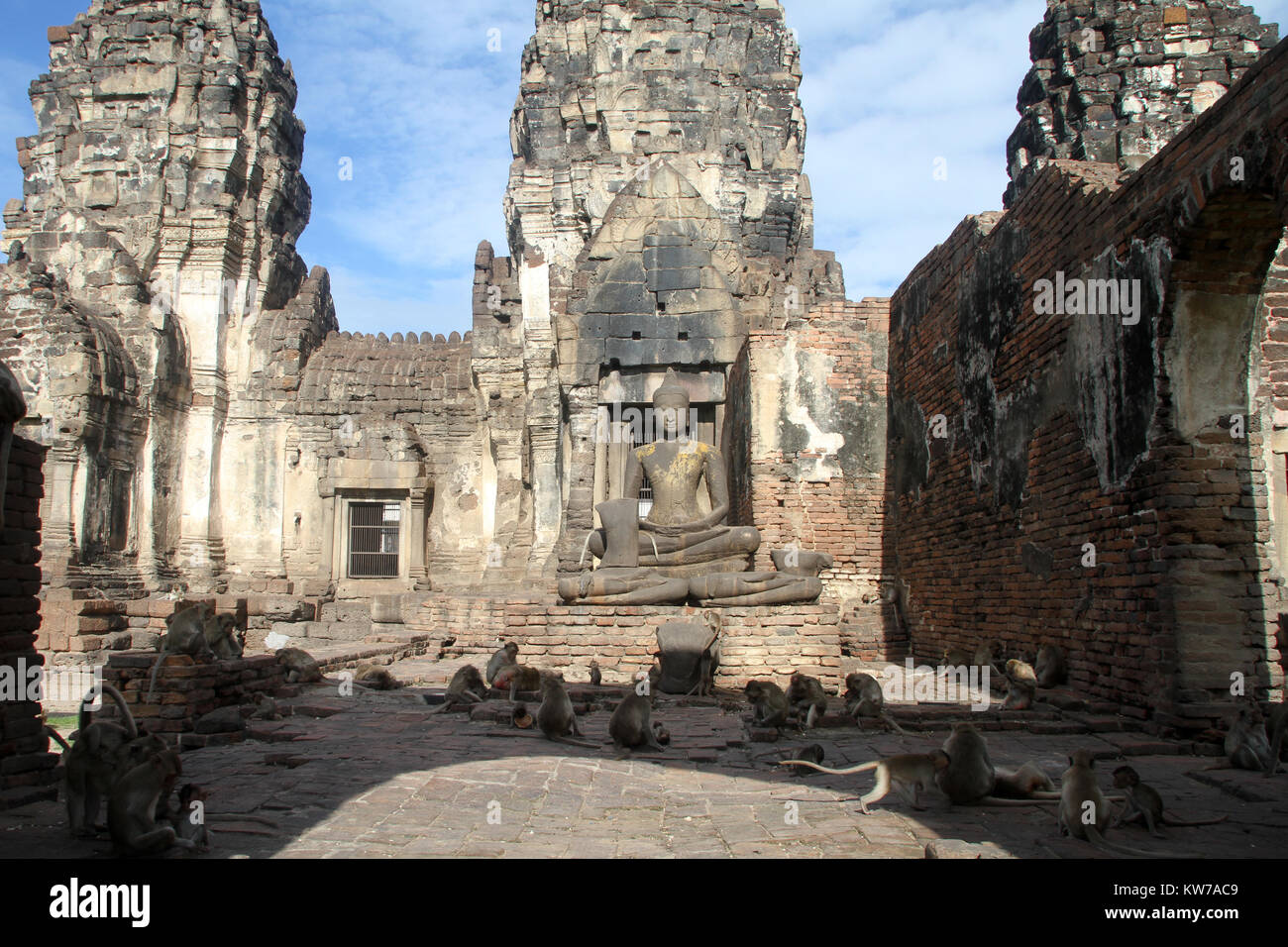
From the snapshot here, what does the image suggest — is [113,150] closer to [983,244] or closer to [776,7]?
[776,7]

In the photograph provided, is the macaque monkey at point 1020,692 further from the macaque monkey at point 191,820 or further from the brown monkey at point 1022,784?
the macaque monkey at point 191,820

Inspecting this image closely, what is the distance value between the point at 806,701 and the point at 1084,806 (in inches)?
135

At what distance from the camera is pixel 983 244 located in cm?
1046

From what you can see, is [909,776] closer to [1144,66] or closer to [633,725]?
[633,725]

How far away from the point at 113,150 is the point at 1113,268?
20.0 m

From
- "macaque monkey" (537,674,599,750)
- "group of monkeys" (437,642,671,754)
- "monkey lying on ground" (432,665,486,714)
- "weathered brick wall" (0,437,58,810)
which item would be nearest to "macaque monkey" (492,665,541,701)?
"group of monkeys" (437,642,671,754)

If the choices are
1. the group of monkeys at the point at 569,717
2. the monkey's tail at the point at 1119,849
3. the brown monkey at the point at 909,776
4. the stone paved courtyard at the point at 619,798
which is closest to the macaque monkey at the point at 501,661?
the group of monkeys at the point at 569,717

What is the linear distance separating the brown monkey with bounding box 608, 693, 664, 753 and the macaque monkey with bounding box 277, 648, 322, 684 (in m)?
4.82

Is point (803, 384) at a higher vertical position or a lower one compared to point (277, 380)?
lower

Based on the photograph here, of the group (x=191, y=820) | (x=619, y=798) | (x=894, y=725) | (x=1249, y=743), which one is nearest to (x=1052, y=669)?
(x=894, y=725)

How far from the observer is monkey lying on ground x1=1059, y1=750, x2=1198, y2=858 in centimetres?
417

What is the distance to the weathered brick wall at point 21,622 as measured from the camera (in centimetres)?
526

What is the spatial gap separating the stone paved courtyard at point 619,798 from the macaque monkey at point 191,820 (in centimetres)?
9

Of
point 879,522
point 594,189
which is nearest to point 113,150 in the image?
point 594,189
